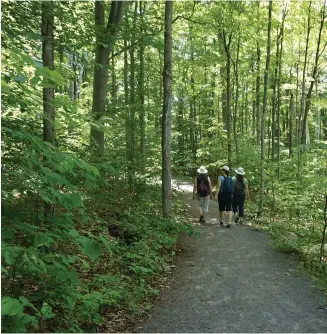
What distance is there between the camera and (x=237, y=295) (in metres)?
6.05

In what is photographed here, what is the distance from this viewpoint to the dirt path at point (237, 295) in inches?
196

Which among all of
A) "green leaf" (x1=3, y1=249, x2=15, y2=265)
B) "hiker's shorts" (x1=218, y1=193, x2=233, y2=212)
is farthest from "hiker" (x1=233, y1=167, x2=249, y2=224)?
"green leaf" (x1=3, y1=249, x2=15, y2=265)

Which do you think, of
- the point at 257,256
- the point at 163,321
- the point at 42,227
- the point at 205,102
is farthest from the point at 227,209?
the point at 205,102

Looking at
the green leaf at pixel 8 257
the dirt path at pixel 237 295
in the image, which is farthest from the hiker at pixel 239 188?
the green leaf at pixel 8 257

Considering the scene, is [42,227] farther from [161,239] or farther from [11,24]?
[161,239]

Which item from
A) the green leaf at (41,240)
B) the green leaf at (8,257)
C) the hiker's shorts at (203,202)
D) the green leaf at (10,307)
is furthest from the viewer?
the hiker's shorts at (203,202)

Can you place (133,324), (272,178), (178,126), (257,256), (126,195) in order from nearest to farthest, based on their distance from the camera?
(133,324) < (257,256) < (126,195) < (272,178) < (178,126)

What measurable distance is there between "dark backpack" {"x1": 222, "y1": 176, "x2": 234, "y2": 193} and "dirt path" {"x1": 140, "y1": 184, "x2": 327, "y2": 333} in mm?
2512

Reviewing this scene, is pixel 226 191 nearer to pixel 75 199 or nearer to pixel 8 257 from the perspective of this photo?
pixel 75 199

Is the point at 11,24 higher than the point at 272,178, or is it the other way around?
the point at 11,24

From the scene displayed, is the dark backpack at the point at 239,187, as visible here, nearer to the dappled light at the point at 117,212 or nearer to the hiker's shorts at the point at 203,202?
the dappled light at the point at 117,212

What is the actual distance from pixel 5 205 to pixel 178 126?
2153 centimetres

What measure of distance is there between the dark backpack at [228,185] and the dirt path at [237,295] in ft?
8.24

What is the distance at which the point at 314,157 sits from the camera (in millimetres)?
12742
